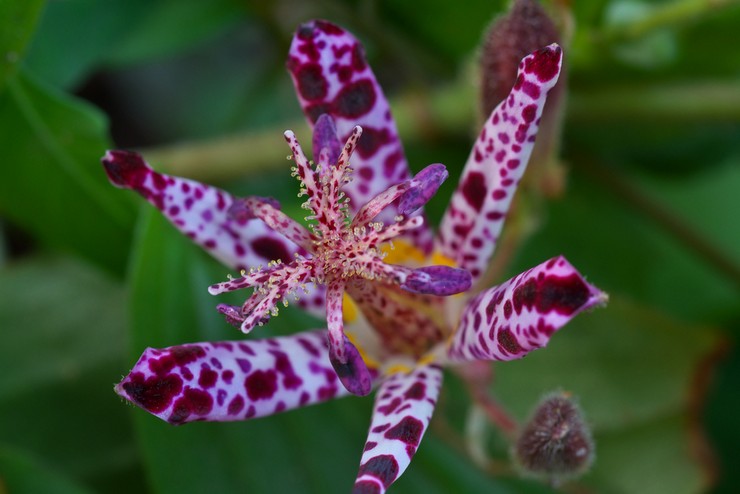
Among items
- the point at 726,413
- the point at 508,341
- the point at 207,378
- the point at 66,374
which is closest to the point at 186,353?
the point at 207,378

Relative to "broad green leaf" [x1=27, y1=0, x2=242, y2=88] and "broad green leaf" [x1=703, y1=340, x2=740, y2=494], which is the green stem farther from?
"broad green leaf" [x1=27, y1=0, x2=242, y2=88]

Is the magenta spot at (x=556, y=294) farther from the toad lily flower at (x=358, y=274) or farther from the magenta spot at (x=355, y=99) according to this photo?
the magenta spot at (x=355, y=99)

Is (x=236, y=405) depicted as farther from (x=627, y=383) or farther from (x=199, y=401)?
(x=627, y=383)

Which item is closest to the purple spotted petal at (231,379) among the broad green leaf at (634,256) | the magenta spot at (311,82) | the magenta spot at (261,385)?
the magenta spot at (261,385)

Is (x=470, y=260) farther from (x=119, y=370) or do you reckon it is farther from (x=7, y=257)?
(x=7, y=257)

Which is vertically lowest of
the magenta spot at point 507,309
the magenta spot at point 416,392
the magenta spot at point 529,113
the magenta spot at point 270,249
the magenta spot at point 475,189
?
the magenta spot at point 416,392
